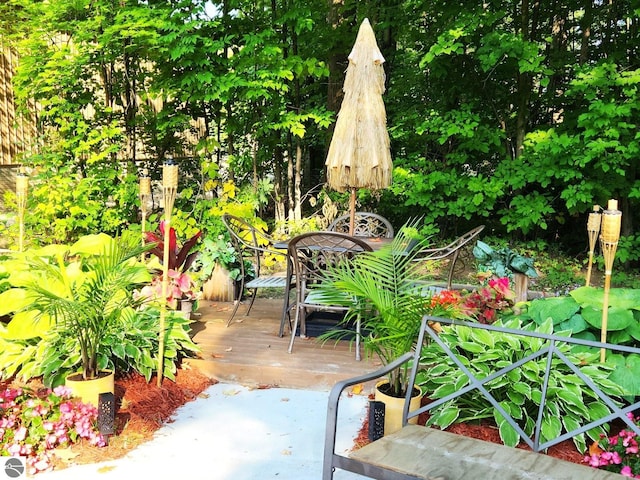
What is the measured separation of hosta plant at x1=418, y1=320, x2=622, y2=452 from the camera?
101 inches

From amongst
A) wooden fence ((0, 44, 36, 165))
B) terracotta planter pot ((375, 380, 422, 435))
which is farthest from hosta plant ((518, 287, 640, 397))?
wooden fence ((0, 44, 36, 165))

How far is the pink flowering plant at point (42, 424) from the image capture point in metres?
2.56

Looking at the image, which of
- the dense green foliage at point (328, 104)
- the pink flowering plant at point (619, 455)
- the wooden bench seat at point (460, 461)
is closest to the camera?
the wooden bench seat at point (460, 461)

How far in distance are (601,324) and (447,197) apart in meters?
5.50

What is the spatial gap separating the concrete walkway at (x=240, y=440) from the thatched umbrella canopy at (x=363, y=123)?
1832 millimetres

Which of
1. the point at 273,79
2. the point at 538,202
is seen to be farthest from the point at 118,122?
the point at 538,202

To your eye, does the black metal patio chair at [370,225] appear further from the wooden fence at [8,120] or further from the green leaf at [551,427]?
the wooden fence at [8,120]

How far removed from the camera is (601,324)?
2879mm

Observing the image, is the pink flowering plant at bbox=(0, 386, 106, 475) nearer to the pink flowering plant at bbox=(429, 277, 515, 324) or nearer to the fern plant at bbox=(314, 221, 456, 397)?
the fern plant at bbox=(314, 221, 456, 397)

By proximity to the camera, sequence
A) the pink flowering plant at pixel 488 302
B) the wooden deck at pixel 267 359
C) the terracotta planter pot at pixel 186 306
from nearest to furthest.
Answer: the pink flowering plant at pixel 488 302
the wooden deck at pixel 267 359
the terracotta planter pot at pixel 186 306

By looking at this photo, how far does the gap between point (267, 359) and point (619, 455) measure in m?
2.23

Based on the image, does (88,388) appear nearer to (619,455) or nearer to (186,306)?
(186,306)

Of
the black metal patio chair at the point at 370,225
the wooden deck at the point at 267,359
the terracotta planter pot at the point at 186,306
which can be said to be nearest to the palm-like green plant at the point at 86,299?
the wooden deck at the point at 267,359

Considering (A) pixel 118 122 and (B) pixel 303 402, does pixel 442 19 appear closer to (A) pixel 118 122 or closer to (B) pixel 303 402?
(A) pixel 118 122
